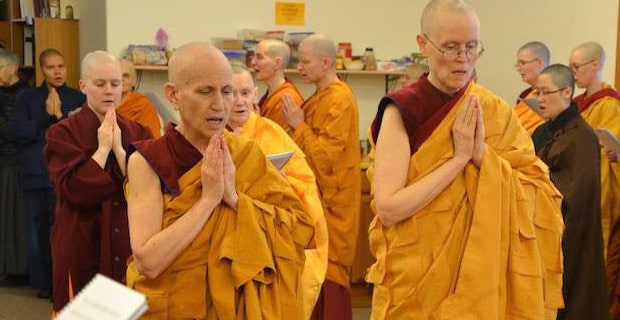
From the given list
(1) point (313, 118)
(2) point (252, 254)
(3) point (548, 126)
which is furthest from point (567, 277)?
(2) point (252, 254)

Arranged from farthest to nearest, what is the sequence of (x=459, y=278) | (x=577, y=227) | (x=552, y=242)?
1. (x=577, y=227)
2. (x=552, y=242)
3. (x=459, y=278)

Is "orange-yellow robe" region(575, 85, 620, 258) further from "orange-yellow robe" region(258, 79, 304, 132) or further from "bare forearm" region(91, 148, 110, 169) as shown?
"bare forearm" region(91, 148, 110, 169)

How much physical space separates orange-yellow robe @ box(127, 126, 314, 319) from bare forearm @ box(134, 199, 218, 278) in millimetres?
35

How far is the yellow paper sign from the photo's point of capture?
6.10 metres

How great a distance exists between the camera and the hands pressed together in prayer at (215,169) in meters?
1.95

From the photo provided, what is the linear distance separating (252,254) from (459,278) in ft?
1.84

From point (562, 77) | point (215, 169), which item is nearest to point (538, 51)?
point (562, 77)

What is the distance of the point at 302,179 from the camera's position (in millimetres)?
3074

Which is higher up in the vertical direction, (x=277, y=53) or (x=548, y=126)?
(x=277, y=53)

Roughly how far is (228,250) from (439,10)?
2.79 ft

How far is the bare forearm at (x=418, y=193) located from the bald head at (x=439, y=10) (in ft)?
1.19

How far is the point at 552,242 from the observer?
2.38m

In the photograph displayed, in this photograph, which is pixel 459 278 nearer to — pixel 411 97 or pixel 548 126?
pixel 411 97

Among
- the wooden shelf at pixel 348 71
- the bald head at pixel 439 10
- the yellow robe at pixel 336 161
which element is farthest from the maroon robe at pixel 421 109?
the wooden shelf at pixel 348 71
